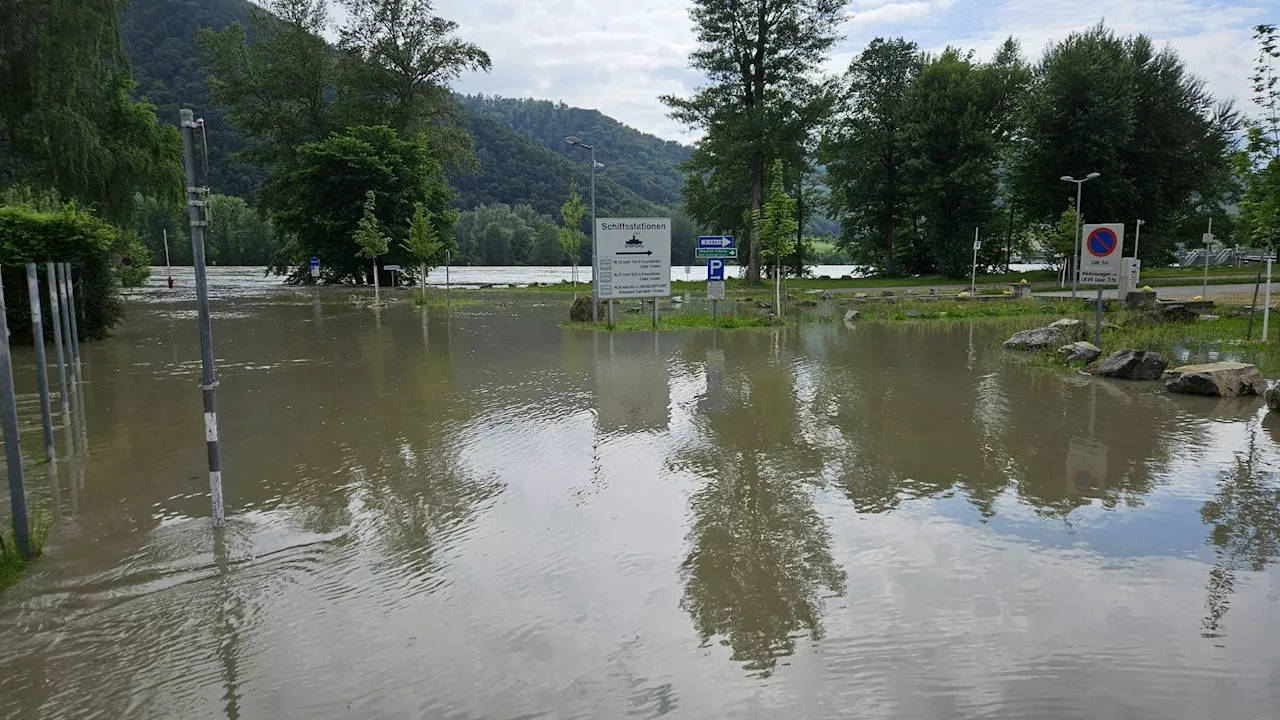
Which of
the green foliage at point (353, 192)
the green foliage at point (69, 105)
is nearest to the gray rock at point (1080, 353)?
the green foliage at point (69, 105)

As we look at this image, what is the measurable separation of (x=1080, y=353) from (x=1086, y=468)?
812 cm

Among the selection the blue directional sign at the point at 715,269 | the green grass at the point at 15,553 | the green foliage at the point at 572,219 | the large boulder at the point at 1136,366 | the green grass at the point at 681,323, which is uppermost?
the green foliage at the point at 572,219

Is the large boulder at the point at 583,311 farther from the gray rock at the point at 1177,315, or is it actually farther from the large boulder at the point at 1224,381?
the gray rock at the point at 1177,315

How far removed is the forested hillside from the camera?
81.1 meters

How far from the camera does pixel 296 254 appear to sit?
167 ft

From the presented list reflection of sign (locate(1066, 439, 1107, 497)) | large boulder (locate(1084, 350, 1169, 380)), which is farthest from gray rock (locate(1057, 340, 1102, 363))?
reflection of sign (locate(1066, 439, 1107, 497))

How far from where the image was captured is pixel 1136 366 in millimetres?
13031

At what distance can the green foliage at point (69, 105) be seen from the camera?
22281mm

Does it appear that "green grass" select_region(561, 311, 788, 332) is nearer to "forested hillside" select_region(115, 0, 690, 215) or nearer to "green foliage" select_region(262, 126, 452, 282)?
"green foliage" select_region(262, 126, 452, 282)

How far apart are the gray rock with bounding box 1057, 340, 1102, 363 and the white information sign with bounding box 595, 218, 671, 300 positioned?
10.5m

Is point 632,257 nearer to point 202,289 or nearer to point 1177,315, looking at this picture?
point 1177,315

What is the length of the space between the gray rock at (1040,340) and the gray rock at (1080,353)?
1446 mm

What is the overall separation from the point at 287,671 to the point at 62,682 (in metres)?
1.12

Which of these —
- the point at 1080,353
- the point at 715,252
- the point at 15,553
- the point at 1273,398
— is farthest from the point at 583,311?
the point at 15,553
